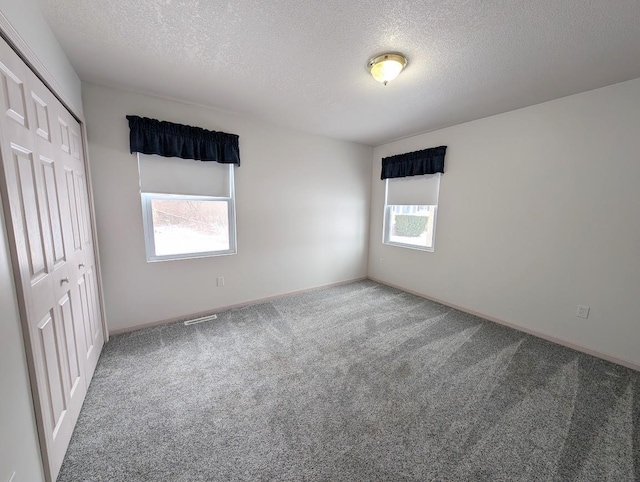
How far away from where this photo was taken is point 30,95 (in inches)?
48.6

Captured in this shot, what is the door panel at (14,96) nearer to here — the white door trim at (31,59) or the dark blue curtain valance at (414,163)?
the white door trim at (31,59)

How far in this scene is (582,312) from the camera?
7.68 ft

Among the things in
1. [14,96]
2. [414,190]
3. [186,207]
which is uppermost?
[14,96]

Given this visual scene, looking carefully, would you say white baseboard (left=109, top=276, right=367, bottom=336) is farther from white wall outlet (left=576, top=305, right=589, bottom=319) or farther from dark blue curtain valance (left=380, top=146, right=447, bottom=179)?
white wall outlet (left=576, top=305, right=589, bottom=319)

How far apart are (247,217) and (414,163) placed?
98.3 inches

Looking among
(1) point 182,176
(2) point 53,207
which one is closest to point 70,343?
(2) point 53,207

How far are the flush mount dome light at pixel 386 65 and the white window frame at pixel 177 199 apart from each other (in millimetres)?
1893

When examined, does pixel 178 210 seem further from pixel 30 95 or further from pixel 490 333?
pixel 490 333

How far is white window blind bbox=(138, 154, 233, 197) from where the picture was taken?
2506mm

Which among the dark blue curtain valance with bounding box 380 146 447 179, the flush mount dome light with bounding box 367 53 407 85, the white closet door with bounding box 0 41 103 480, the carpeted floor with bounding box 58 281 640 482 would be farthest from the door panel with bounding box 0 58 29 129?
the dark blue curtain valance with bounding box 380 146 447 179

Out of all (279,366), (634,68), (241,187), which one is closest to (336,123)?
(241,187)

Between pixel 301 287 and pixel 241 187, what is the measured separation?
1.75 metres

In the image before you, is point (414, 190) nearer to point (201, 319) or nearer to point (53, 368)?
point (201, 319)

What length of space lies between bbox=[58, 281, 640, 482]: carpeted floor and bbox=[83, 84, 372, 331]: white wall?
1.71ft
